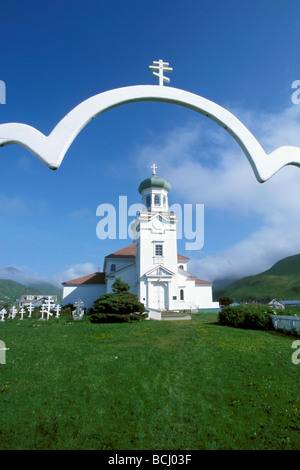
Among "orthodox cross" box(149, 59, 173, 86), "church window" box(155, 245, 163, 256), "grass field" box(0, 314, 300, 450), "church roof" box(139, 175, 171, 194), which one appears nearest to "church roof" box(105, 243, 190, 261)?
"church window" box(155, 245, 163, 256)

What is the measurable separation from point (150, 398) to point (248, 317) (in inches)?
506

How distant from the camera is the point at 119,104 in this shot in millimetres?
3123

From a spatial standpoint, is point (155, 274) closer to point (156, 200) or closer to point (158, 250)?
point (158, 250)

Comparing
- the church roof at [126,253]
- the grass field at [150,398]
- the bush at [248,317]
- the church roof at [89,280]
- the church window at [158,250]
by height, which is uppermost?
the church roof at [126,253]

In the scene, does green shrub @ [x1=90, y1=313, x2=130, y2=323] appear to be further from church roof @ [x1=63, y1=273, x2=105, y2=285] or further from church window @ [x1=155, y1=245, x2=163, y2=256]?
church roof @ [x1=63, y1=273, x2=105, y2=285]

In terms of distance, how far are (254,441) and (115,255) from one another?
34.4 m

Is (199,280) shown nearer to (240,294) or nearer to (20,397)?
(20,397)

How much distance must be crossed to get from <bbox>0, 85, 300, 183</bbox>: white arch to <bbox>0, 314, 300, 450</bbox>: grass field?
4.59 meters

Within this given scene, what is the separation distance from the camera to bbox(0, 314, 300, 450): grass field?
4.79 m

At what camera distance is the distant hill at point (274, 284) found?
108 meters

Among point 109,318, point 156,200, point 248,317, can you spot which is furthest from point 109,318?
point 156,200

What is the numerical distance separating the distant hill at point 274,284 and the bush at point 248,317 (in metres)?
93.4

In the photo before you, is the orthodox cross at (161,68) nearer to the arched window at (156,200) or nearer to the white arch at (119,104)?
the white arch at (119,104)

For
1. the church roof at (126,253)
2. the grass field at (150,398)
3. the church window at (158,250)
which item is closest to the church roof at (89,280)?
the church roof at (126,253)
